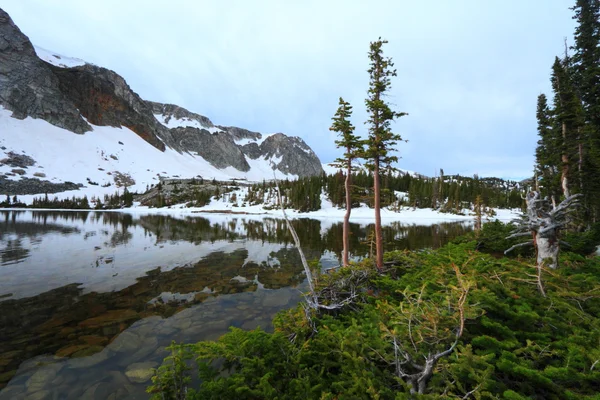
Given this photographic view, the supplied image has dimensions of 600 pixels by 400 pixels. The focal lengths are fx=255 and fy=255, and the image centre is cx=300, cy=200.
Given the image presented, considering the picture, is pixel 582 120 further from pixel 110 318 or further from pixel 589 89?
pixel 110 318

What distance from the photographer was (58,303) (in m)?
9.96

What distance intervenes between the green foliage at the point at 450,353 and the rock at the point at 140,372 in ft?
6.77

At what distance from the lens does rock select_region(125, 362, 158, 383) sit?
581cm

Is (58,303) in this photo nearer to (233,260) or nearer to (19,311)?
(19,311)

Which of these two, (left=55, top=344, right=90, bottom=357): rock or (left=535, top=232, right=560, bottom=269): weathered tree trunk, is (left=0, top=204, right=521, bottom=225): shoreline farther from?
(left=55, top=344, right=90, bottom=357): rock

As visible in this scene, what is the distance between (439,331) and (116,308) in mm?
11063

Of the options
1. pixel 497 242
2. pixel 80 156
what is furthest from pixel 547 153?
pixel 80 156

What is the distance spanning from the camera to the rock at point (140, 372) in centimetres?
581

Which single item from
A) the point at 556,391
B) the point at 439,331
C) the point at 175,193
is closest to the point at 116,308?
the point at 439,331

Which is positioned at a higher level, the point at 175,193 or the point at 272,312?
the point at 175,193

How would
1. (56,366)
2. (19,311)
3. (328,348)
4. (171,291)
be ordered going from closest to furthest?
(328,348) < (56,366) < (19,311) < (171,291)

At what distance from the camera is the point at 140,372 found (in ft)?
19.9

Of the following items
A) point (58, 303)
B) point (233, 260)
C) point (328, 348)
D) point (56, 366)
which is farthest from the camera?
point (233, 260)

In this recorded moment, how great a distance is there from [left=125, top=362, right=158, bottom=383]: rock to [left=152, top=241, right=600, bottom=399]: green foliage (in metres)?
2.06
